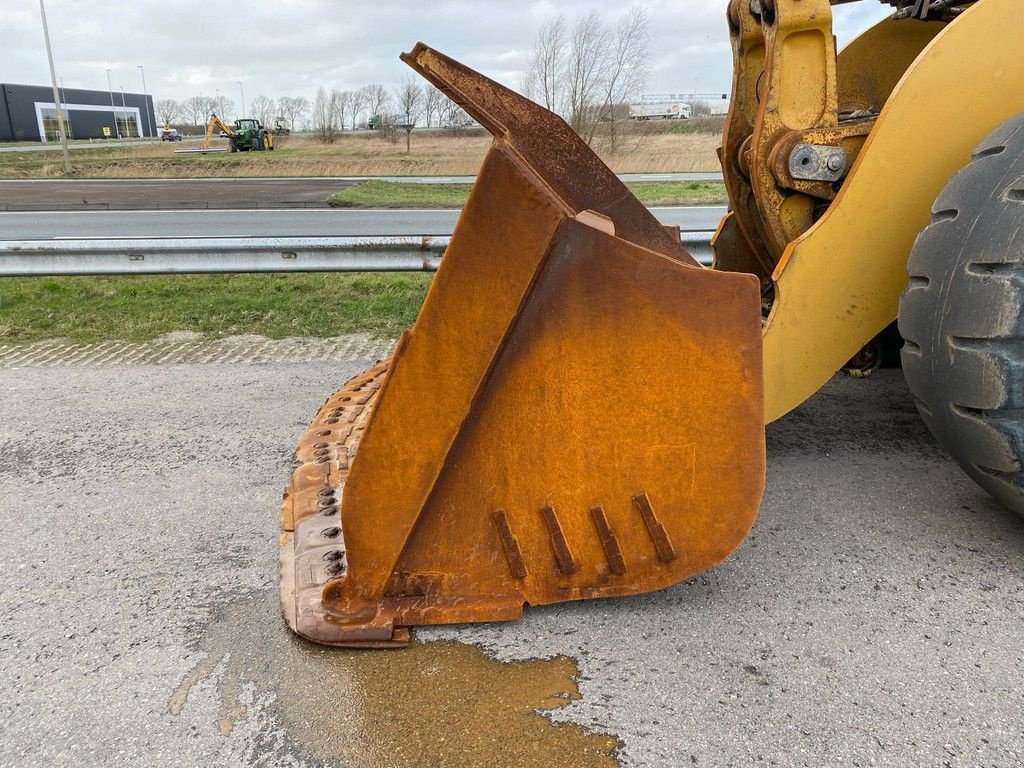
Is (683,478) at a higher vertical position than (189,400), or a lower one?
higher

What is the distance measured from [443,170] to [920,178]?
891 inches

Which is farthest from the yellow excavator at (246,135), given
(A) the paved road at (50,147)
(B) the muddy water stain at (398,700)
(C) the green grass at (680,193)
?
(B) the muddy water stain at (398,700)

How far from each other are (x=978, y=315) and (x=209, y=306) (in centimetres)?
509

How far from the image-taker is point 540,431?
1.99 metres

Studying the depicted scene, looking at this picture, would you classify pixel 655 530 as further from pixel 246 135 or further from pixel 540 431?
pixel 246 135

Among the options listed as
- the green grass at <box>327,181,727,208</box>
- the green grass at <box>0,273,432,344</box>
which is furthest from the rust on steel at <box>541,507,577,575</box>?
the green grass at <box>327,181,727,208</box>

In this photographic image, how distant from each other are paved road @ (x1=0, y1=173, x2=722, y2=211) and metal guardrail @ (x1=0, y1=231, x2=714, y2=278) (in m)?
10.3

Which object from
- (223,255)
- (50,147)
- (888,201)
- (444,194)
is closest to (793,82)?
(888,201)

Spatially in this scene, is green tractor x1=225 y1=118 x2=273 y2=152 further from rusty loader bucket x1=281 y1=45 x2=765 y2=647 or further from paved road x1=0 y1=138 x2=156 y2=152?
rusty loader bucket x1=281 y1=45 x2=765 y2=647

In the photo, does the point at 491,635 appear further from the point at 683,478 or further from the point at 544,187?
the point at 544,187

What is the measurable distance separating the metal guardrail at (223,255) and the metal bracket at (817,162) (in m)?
2.50

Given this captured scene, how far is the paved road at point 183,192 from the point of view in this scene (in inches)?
645

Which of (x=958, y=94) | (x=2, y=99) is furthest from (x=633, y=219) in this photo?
(x=2, y=99)

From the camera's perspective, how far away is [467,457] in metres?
1.98
